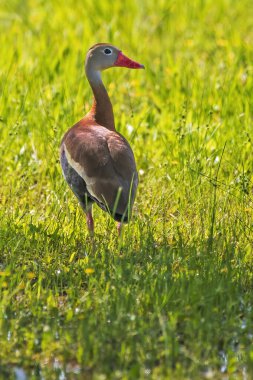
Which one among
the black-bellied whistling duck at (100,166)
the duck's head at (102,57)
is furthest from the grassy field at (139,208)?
the duck's head at (102,57)

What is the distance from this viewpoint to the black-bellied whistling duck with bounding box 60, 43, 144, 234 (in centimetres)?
566

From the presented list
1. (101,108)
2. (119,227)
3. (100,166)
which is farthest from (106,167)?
(101,108)

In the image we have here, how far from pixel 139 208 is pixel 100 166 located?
0.89 metres

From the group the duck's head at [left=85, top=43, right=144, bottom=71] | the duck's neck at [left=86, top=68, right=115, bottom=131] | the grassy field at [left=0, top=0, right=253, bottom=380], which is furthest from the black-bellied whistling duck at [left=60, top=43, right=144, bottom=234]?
the duck's head at [left=85, top=43, right=144, bottom=71]

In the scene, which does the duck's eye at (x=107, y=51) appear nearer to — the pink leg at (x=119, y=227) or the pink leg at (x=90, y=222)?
the pink leg at (x=90, y=222)

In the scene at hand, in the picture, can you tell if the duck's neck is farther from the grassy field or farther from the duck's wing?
the grassy field

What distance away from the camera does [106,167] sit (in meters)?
5.78

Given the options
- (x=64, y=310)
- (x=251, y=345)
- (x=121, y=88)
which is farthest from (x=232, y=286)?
(x=121, y=88)

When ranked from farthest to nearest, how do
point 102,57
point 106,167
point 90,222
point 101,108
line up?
point 102,57
point 101,108
point 90,222
point 106,167

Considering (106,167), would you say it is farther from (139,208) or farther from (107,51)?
(107,51)

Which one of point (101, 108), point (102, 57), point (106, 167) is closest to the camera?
point (106, 167)

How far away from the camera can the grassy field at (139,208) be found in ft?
14.9

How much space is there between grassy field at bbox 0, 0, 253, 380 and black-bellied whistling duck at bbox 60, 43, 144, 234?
0.22 metres

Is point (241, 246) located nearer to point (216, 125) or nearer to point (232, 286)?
point (232, 286)
